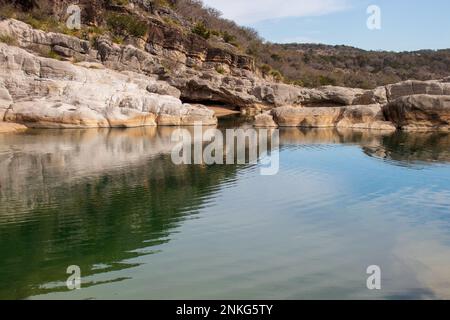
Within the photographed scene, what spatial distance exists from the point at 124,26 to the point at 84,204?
150 ft

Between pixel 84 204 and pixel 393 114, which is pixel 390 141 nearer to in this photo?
pixel 393 114

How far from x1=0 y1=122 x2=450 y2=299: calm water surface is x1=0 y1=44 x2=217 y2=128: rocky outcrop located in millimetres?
10190

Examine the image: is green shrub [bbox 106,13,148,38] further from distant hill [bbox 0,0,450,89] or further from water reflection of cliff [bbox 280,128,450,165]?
water reflection of cliff [bbox 280,128,450,165]

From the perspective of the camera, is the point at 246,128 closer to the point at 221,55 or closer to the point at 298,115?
the point at 298,115

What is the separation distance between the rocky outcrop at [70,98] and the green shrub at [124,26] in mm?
20743

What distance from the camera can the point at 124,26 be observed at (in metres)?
55.1

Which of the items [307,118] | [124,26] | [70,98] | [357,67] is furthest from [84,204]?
[357,67]

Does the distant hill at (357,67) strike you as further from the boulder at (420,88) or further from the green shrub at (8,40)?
the green shrub at (8,40)

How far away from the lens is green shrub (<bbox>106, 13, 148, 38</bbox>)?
5506 cm

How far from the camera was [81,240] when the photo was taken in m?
10.1

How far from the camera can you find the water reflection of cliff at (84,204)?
8.91 m

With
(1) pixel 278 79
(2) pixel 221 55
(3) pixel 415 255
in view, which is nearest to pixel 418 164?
(3) pixel 415 255

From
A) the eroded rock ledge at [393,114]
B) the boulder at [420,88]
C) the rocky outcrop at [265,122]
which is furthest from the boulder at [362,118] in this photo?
the rocky outcrop at [265,122]

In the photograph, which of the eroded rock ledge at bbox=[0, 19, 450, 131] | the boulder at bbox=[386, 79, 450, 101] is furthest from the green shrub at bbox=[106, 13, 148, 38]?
the boulder at bbox=[386, 79, 450, 101]
